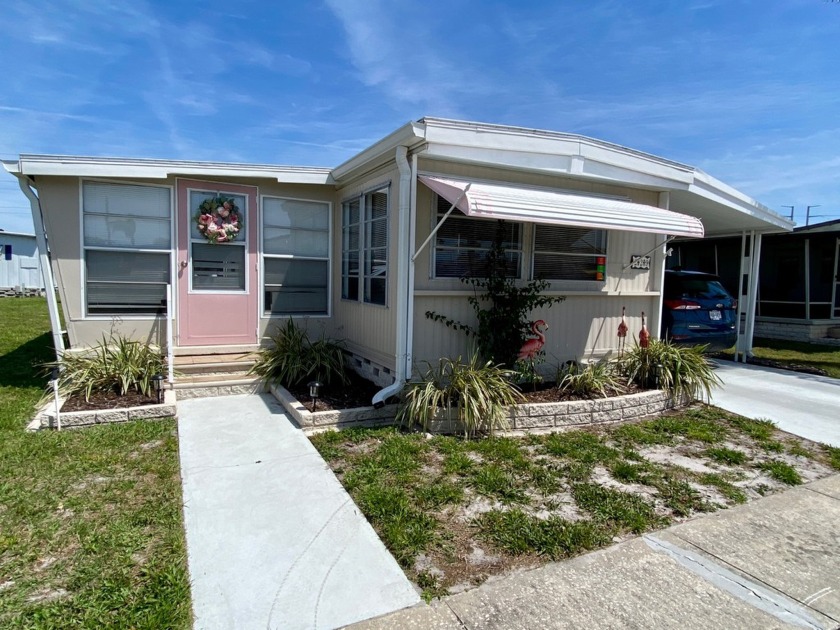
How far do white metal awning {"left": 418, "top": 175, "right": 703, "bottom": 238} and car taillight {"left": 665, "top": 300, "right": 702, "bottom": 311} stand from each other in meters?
2.10

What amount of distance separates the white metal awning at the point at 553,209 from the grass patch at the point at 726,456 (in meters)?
2.38

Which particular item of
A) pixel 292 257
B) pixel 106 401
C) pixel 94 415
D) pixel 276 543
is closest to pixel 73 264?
pixel 106 401

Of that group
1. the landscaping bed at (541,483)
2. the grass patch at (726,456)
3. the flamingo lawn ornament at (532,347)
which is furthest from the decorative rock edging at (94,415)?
the grass patch at (726,456)

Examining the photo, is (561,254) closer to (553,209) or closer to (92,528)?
(553,209)

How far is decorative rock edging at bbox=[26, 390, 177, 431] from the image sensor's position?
4.68m

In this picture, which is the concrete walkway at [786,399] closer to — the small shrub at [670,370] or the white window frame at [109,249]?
the small shrub at [670,370]

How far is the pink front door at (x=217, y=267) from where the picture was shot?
6426 millimetres

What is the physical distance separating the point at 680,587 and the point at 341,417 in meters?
3.27

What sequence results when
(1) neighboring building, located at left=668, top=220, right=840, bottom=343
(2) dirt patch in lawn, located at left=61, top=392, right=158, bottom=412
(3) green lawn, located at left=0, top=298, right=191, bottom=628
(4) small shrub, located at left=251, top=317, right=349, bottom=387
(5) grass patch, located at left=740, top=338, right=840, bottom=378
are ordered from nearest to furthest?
(3) green lawn, located at left=0, top=298, right=191, bottom=628 < (2) dirt patch in lawn, located at left=61, top=392, right=158, bottom=412 < (4) small shrub, located at left=251, top=317, right=349, bottom=387 < (5) grass patch, located at left=740, top=338, right=840, bottom=378 < (1) neighboring building, located at left=668, top=220, right=840, bottom=343

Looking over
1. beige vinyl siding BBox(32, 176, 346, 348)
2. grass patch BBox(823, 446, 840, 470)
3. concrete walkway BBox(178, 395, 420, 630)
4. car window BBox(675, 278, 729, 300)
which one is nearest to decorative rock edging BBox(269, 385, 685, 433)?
concrete walkway BBox(178, 395, 420, 630)

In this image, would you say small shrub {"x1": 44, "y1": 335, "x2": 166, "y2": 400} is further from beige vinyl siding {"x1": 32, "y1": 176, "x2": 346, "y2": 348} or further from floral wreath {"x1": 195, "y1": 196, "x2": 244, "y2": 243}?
floral wreath {"x1": 195, "y1": 196, "x2": 244, "y2": 243}

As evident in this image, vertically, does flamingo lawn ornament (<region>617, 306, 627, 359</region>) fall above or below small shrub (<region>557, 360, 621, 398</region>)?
above

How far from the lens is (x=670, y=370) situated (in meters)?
6.11

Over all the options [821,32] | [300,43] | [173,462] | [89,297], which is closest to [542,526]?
[173,462]
